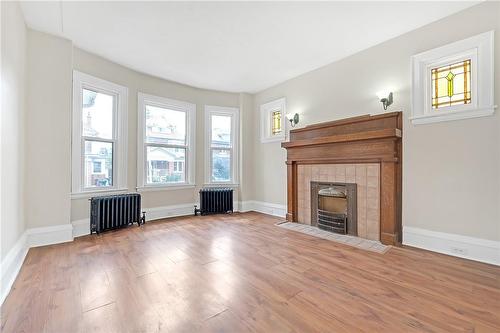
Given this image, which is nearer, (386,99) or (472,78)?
(472,78)

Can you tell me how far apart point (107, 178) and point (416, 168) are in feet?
16.6

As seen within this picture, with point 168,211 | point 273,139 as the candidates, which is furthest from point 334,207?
point 168,211

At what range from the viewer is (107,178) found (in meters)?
4.23

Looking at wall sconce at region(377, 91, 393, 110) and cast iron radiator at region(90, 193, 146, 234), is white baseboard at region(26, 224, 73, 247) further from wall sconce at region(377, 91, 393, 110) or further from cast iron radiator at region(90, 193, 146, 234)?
wall sconce at region(377, 91, 393, 110)

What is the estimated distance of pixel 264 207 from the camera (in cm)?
570

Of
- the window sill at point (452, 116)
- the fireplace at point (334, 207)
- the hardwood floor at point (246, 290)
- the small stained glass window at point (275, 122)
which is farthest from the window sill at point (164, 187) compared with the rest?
the window sill at point (452, 116)

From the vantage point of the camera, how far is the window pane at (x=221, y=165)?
5773mm

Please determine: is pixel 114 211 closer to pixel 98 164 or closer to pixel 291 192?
pixel 98 164

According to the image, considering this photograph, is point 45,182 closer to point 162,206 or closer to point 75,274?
point 75,274

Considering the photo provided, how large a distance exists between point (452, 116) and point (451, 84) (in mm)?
469

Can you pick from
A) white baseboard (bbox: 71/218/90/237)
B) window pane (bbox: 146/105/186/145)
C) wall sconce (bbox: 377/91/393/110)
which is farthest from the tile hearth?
white baseboard (bbox: 71/218/90/237)

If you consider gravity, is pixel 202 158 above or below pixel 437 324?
above

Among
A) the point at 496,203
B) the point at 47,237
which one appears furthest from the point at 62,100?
the point at 496,203

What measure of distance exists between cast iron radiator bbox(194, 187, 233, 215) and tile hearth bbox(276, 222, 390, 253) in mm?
1569
